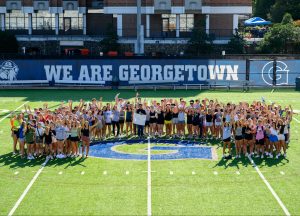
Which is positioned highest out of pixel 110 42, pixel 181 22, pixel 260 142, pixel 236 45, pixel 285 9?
pixel 285 9

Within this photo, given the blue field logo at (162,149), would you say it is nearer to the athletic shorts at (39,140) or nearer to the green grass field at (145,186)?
the green grass field at (145,186)

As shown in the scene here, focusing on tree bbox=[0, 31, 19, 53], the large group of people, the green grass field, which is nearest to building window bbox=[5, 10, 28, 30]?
tree bbox=[0, 31, 19, 53]

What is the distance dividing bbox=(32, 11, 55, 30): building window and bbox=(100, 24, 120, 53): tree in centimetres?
761

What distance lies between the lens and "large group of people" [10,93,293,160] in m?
23.6

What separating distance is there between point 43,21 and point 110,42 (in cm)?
948

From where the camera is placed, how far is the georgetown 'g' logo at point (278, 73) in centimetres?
4294

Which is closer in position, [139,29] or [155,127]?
[155,127]

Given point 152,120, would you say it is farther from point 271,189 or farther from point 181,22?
point 181,22

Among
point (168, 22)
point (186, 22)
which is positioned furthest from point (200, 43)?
point (168, 22)

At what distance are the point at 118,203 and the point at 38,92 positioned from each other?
24.4 metres

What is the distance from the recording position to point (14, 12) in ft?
217

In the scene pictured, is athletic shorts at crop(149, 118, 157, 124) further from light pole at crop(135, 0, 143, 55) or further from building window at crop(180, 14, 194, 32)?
building window at crop(180, 14, 194, 32)

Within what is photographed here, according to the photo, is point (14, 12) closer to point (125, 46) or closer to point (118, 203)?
point (125, 46)

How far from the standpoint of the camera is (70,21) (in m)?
66.4
